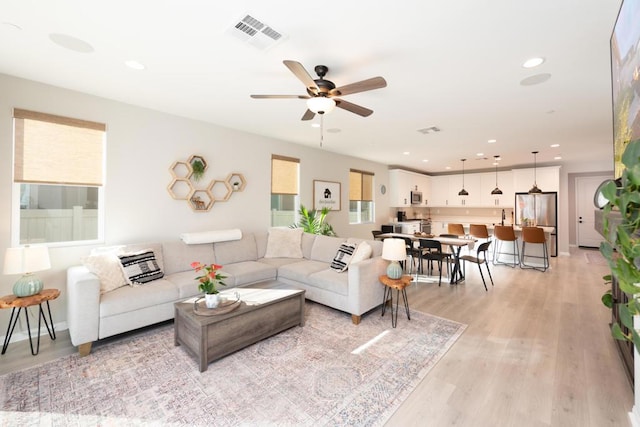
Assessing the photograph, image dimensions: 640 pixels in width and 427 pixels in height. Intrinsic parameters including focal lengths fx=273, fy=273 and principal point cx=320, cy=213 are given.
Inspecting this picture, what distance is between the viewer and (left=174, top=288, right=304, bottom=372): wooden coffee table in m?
2.37

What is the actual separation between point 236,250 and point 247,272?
65 cm

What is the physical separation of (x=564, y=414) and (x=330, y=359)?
1693 millimetres

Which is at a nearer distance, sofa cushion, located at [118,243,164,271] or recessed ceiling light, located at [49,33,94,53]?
recessed ceiling light, located at [49,33,94,53]

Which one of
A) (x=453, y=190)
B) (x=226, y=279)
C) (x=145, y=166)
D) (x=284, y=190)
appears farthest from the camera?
(x=453, y=190)

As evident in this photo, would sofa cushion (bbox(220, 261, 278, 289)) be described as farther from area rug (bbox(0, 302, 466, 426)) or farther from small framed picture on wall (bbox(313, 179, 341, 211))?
small framed picture on wall (bbox(313, 179, 341, 211))

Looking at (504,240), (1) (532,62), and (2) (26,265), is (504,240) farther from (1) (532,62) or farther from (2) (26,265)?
(2) (26,265)

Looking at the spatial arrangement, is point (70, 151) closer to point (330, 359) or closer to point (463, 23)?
point (330, 359)

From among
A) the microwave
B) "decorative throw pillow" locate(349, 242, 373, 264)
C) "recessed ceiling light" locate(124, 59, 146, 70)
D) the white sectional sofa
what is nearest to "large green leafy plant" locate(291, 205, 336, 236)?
the white sectional sofa

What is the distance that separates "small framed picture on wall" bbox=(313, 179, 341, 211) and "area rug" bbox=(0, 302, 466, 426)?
3402 millimetres

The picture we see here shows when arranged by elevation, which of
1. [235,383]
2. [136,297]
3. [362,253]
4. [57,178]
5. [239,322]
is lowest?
[235,383]

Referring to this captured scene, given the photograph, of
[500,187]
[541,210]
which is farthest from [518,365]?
[500,187]

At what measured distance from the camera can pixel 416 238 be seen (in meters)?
5.52

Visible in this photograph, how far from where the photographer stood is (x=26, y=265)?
2.50 meters

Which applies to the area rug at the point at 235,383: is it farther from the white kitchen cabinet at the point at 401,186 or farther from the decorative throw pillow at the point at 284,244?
the white kitchen cabinet at the point at 401,186
